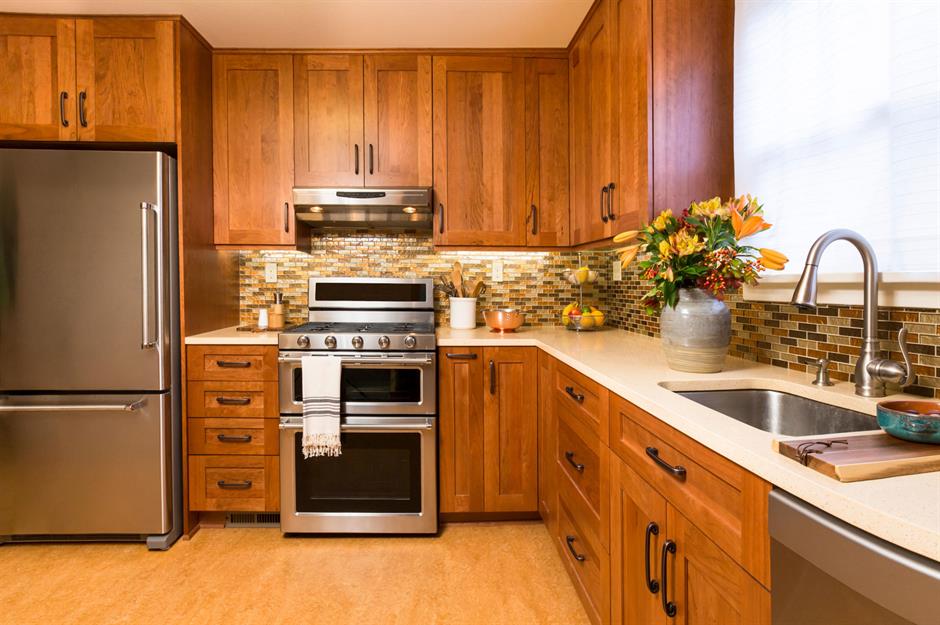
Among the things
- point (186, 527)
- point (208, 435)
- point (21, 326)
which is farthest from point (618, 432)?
point (21, 326)

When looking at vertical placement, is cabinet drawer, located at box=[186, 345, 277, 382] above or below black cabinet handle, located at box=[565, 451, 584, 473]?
above

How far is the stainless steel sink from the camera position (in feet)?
3.87

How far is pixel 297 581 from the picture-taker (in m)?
2.06

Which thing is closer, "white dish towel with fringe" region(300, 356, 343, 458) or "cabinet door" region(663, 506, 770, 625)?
"cabinet door" region(663, 506, 770, 625)

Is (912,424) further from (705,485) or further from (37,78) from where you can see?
(37,78)

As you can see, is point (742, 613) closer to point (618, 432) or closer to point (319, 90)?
point (618, 432)

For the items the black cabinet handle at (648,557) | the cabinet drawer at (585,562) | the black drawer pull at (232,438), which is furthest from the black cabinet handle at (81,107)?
the black cabinet handle at (648,557)

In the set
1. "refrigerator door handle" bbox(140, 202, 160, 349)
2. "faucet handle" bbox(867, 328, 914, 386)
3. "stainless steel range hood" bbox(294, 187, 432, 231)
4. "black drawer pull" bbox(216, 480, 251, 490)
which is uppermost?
"stainless steel range hood" bbox(294, 187, 432, 231)

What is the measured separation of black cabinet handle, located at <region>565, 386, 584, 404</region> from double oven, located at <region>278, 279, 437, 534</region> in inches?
28.6

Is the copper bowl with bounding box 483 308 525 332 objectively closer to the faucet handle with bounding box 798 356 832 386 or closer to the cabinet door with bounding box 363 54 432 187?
the cabinet door with bounding box 363 54 432 187

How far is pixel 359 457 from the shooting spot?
7.90 ft

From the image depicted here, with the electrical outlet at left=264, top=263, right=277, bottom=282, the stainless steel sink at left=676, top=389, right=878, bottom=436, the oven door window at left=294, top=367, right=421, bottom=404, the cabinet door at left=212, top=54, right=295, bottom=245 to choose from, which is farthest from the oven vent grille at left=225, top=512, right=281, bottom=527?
the stainless steel sink at left=676, top=389, right=878, bottom=436

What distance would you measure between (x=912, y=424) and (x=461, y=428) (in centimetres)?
189

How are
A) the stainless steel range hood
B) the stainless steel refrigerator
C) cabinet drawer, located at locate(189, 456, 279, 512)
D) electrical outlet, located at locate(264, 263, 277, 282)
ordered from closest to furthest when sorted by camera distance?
1. the stainless steel refrigerator
2. cabinet drawer, located at locate(189, 456, 279, 512)
3. the stainless steel range hood
4. electrical outlet, located at locate(264, 263, 277, 282)
